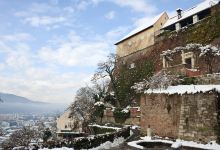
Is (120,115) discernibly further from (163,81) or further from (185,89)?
(185,89)

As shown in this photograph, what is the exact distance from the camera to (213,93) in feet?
52.3

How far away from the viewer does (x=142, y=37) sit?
4241cm

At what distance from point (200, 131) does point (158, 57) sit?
838 inches

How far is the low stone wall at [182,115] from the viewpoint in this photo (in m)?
16.0

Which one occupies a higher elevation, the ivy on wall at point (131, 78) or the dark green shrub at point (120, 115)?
the ivy on wall at point (131, 78)

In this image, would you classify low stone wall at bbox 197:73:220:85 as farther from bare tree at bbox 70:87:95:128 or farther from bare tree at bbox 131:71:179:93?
bare tree at bbox 70:87:95:128

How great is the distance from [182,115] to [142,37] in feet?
84.9

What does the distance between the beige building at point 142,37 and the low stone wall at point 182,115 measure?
19.8m

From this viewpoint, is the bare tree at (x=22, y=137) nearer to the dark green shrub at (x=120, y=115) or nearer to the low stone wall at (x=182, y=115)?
the dark green shrub at (x=120, y=115)

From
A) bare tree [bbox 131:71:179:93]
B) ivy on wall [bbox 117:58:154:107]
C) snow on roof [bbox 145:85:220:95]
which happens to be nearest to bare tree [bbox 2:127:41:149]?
ivy on wall [bbox 117:58:154:107]

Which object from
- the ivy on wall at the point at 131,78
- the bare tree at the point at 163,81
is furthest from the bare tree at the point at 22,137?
the bare tree at the point at 163,81

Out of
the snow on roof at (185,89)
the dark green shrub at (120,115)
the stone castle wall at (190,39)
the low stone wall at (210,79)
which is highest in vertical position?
the stone castle wall at (190,39)

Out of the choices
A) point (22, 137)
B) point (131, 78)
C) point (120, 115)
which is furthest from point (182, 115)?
point (22, 137)

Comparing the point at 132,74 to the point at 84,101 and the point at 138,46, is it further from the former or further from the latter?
the point at 84,101
